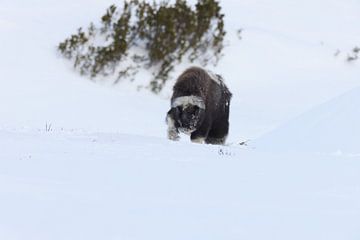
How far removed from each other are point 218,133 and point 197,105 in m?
1.47

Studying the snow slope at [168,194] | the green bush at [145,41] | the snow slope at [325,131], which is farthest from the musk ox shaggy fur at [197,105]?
the green bush at [145,41]

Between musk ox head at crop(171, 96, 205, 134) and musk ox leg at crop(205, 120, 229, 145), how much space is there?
4.20ft

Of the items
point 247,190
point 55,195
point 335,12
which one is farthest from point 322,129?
point 335,12

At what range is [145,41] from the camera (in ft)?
68.6

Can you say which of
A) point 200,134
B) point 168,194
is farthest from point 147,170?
point 200,134

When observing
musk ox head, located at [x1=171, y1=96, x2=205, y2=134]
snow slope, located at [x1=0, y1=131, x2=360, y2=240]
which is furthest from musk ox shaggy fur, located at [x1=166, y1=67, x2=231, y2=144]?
snow slope, located at [x1=0, y1=131, x2=360, y2=240]

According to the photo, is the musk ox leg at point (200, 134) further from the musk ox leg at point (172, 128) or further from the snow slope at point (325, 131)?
the snow slope at point (325, 131)

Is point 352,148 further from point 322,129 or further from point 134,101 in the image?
point 134,101

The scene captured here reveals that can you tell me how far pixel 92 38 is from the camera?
2052cm

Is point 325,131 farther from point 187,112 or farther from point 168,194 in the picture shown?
point 168,194

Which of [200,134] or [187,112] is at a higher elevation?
[187,112]

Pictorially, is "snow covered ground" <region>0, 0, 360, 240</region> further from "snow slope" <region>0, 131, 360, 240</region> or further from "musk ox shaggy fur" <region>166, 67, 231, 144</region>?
"musk ox shaggy fur" <region>166, 67, 231, 144</region>

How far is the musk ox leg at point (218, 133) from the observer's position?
497 inches

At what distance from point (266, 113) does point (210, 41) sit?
2933mm
